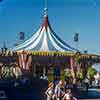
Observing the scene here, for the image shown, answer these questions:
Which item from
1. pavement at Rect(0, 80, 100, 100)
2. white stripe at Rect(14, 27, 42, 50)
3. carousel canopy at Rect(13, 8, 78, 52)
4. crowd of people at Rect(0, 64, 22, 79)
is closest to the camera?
pavement at Rect(0, 80, 100, 100)

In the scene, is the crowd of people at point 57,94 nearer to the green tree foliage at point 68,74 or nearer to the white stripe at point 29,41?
the green tree foliage at point 68,74

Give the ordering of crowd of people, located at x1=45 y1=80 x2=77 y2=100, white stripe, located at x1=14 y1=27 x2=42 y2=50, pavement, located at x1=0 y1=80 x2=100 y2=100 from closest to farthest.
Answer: crowd of people, located at x1=45 y1=80 x2=77 y2=100, pavement, located at x1=0 y1=80 x2=100 y2=100, white stripe, located at x1=14 y1=27 x2=42 y2=50

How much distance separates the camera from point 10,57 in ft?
98.3

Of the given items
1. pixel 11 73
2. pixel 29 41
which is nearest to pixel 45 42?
pixel 29 41

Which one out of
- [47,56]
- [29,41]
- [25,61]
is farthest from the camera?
[29,41]

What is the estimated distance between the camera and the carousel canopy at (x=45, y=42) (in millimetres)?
33219

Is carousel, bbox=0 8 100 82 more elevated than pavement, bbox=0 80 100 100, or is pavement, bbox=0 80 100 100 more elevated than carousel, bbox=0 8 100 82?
carousel, bbox=0 8 100 82

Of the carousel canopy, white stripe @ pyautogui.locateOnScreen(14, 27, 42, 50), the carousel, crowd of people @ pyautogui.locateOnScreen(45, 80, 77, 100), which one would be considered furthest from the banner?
crowd of people @ pyautogui.locateOnScreen(45, 80, 77, 100)

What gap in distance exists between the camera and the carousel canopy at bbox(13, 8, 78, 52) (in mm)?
33219

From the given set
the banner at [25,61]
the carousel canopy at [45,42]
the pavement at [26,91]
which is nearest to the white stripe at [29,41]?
the carousel canopy at [45,42]

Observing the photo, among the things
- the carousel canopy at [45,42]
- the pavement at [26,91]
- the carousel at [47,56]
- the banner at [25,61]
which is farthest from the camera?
the carousel canopy at [45,42]

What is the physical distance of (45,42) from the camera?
1366 inches

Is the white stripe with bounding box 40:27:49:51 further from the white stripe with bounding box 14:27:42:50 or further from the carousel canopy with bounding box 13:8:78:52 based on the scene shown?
the white stripe with bounding box 14:27:42:50

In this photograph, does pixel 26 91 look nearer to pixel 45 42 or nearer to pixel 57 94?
pixel 57 94
